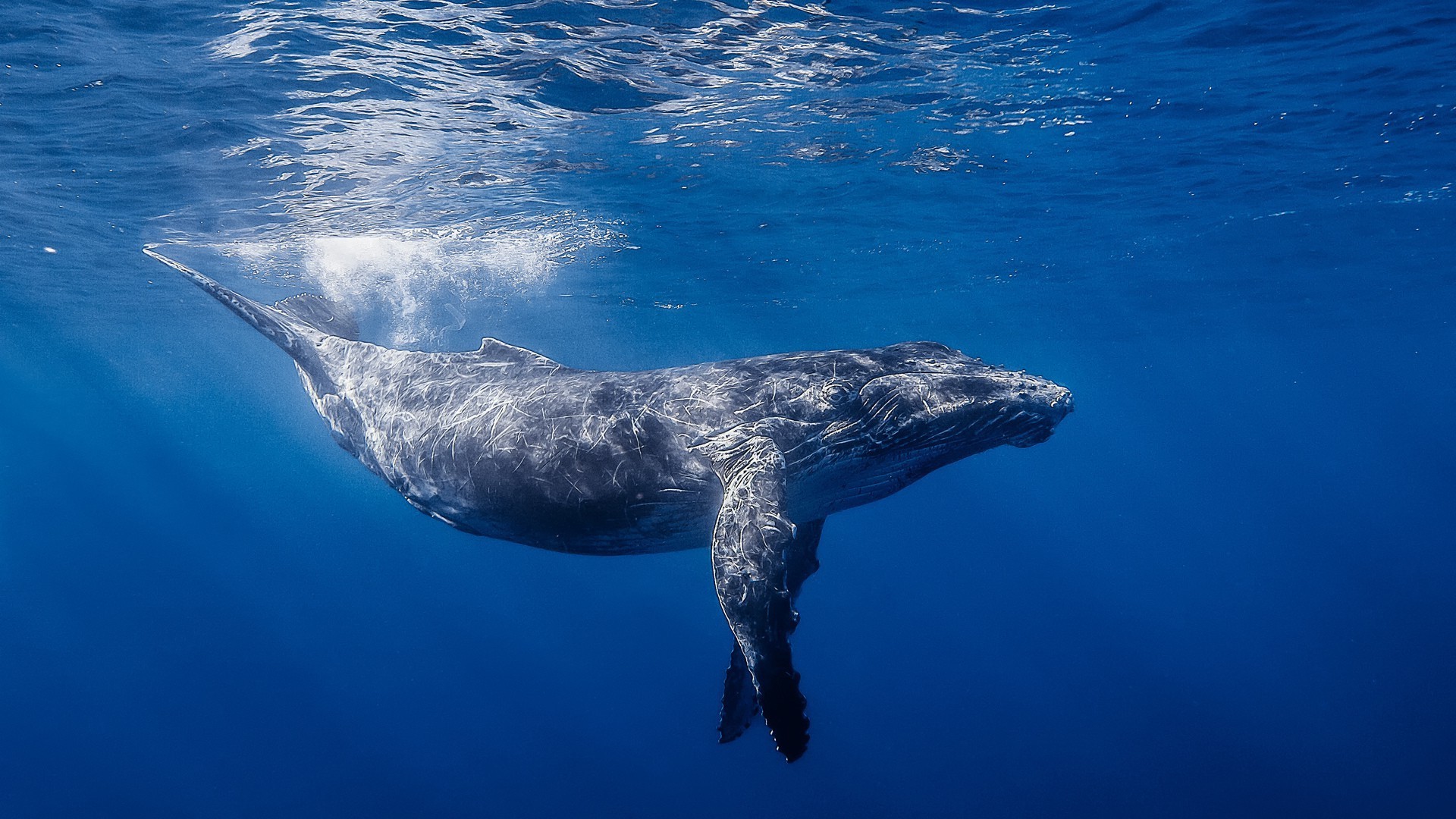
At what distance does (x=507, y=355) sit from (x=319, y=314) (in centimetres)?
393

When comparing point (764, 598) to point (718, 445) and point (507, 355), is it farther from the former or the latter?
point (507, 355)

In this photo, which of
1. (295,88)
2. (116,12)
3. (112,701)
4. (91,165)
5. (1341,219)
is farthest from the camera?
(112,701)

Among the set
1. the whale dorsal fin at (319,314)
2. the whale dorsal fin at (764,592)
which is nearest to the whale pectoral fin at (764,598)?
the whale dorsal fin at (764,592)

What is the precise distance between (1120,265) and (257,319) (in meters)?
31.1

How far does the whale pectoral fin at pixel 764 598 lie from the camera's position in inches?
161

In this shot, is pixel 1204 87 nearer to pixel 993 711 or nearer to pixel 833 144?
pixel 833 144

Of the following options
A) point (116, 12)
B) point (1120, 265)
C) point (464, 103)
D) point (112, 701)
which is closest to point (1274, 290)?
point (1120, 265)

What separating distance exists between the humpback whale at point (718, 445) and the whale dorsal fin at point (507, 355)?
460mm

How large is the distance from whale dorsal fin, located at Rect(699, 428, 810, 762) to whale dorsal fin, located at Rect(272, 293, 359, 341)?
7.08 meters

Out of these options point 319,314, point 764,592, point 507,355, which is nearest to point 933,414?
point 764,592

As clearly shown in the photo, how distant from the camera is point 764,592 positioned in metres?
4.23

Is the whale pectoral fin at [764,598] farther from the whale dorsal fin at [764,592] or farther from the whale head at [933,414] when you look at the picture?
the whale head at [933,414]

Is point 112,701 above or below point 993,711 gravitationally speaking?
below

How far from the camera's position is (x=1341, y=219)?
23.8 metres
